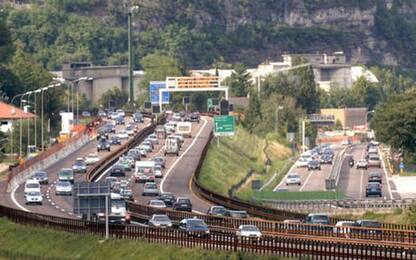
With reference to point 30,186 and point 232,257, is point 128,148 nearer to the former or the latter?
point 30,186

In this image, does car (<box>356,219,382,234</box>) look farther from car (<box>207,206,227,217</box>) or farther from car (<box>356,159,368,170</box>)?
car (<box>356,159,368,170</box>)

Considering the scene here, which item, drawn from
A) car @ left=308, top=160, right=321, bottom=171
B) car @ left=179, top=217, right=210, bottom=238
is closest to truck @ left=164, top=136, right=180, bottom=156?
car @ left=308, top=160, right=321, bottom=171

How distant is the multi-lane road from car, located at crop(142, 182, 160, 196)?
604mm

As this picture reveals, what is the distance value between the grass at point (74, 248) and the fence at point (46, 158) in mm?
32909

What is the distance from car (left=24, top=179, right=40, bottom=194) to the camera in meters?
125

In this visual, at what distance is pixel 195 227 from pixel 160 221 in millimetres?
7946

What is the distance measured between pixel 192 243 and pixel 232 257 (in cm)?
628

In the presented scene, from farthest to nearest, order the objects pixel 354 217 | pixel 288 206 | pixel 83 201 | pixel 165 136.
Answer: pixel 165 136
pixel 288 206
pixel 354 217
pixel 83 201

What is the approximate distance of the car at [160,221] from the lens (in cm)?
9912

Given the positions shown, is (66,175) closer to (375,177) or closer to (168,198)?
(168,198)

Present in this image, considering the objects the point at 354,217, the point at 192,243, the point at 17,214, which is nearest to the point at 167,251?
the point at 192,243

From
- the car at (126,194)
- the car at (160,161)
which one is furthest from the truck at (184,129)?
the car at (126,194)

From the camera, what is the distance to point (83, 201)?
3826 inches

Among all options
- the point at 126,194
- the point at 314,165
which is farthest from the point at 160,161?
the point at 126,194
